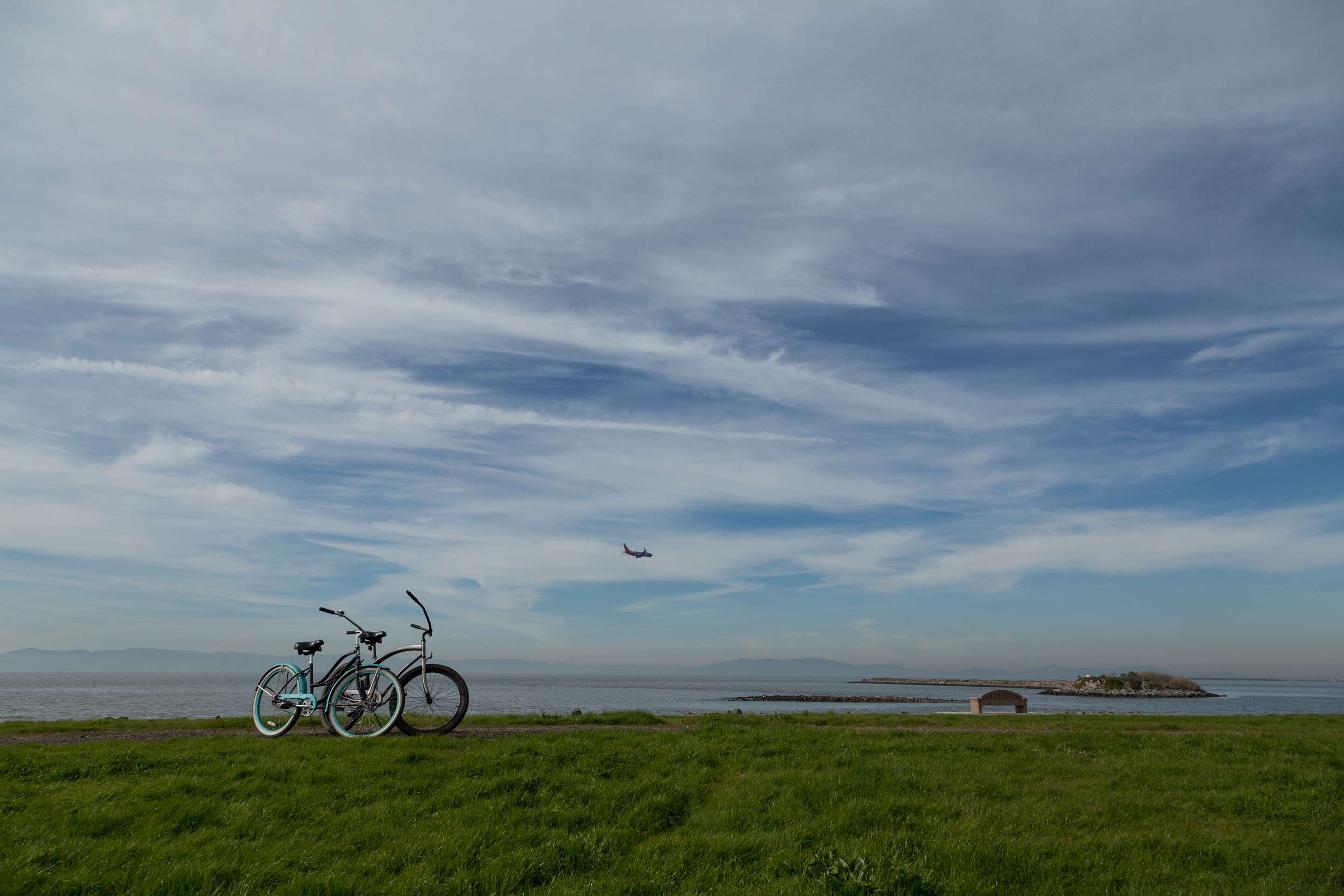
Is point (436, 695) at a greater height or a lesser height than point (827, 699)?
greater

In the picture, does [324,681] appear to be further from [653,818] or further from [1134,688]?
[1134,688]

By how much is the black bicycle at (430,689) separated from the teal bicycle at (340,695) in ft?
1.15

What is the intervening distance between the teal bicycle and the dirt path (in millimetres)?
380

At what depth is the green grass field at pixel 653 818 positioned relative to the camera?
779cm

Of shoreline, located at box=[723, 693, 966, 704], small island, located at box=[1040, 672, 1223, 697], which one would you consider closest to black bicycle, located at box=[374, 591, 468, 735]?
shoreline, located at box=[723, 693, 966, 704]

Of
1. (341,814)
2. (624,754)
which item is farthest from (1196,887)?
(341,814)

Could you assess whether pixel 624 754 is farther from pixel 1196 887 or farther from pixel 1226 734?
pixel 1226 734

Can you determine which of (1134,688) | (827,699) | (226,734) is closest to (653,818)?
(226,734)

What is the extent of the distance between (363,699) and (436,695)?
150cm

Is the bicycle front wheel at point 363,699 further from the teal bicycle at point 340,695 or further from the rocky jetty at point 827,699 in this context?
the rocky jetty at point 827,699

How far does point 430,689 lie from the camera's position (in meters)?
16.0

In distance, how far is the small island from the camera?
5128 inches

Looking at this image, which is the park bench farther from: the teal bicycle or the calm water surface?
the teal bicycle

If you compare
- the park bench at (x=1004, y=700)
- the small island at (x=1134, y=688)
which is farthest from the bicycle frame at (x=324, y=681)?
the small island at (x=1134, y=688)
